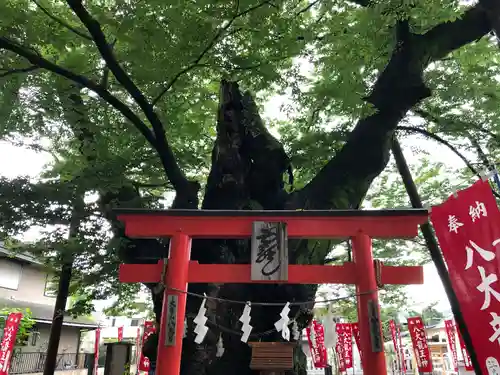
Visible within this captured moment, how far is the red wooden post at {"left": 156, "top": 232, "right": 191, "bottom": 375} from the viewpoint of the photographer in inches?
182

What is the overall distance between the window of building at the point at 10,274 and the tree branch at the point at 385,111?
1575 centimetres

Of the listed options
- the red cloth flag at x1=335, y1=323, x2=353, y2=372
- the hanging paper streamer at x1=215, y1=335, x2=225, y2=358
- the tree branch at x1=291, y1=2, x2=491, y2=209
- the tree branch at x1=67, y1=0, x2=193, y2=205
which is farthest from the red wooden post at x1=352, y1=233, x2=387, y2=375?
the red cloth flag at x1=335, y1=323, x2=353, y2=372

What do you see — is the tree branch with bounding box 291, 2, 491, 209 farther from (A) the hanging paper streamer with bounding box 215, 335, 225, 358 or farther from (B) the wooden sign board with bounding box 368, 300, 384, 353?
(A) the hanging paper streamer with bounding box 215, 335, 225, 358

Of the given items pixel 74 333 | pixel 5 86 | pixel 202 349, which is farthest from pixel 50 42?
pixel 74 333

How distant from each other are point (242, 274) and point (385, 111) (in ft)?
12.7

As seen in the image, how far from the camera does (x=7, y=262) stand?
17.5 m

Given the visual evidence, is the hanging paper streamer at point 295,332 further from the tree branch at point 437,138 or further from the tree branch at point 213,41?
the tree branch at point 437,138

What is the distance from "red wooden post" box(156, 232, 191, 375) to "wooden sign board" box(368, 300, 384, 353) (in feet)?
7.39

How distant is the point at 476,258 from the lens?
4695mm

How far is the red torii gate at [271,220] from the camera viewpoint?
5062mm

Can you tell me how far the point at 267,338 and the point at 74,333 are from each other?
18.2 m

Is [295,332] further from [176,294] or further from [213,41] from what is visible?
[213,41]

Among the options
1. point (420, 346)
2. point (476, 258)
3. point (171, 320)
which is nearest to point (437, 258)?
point (476, 258)

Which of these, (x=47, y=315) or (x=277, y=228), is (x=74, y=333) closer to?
(x=47, y=315)
